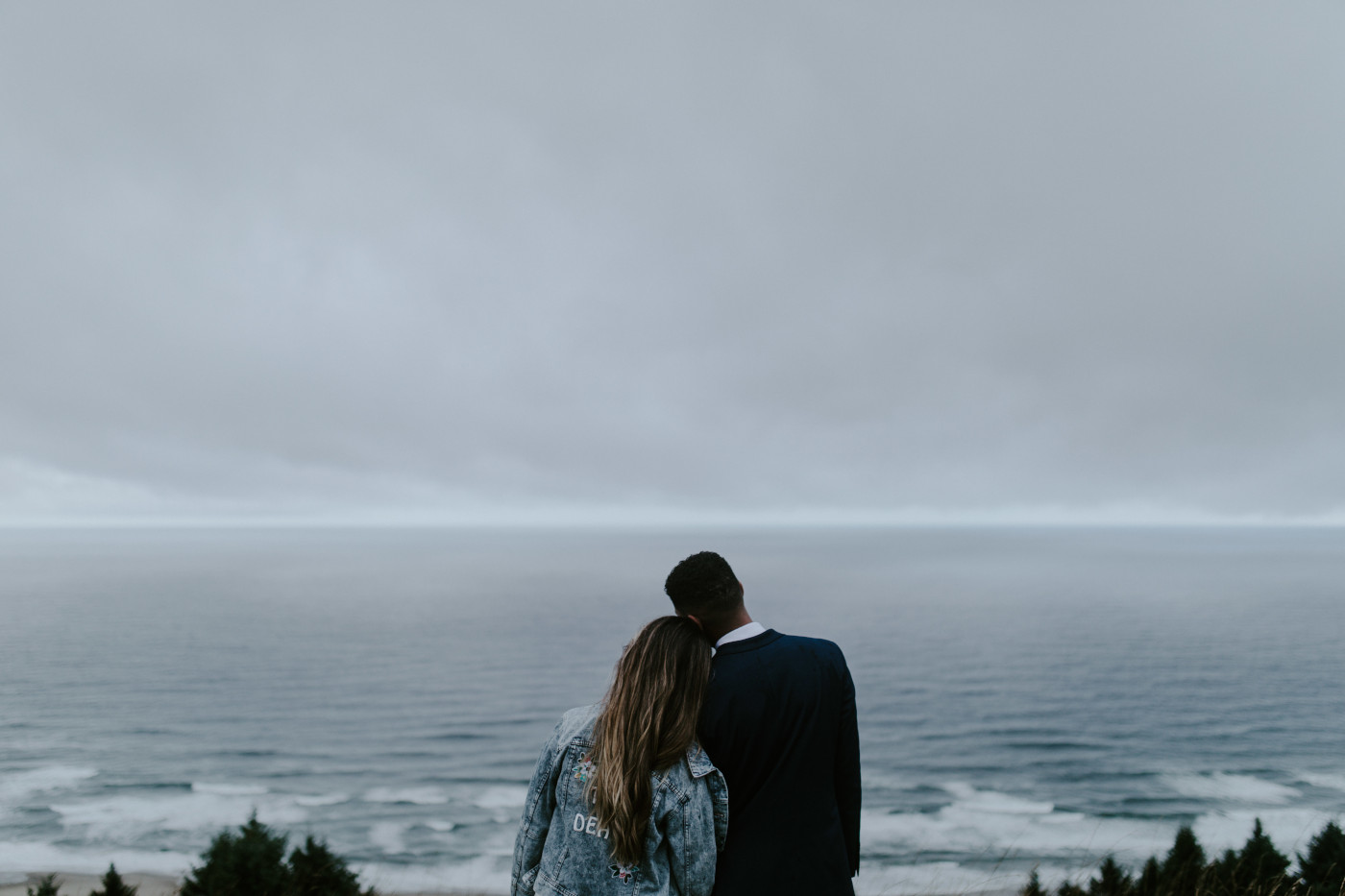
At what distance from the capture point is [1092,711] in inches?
1732

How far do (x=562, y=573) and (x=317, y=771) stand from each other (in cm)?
11940

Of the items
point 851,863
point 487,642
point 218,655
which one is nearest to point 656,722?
point 851,863

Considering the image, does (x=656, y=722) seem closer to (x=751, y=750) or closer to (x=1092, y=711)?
(x=751, y=750)

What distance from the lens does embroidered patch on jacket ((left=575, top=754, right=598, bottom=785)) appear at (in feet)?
11.7

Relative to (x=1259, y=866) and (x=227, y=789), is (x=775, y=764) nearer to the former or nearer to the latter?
(x=1259, y=866)

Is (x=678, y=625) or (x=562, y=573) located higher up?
(x=678, y=625)

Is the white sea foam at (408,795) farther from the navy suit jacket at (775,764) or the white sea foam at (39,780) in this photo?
the navy suit jacket at (775,764)

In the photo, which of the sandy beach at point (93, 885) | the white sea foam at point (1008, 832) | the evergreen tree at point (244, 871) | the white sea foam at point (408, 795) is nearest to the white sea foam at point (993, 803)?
the white sea foam at point (1008, 832)

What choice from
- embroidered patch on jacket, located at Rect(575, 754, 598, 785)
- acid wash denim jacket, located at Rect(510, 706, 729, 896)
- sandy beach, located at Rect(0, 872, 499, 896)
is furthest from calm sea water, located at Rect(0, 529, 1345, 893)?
embroidered patch on jacket, located at Rect(575, 754, 598, 785)

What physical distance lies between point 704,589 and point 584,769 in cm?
112

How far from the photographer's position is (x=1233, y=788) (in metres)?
32.0

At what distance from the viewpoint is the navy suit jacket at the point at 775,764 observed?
12.0 ft

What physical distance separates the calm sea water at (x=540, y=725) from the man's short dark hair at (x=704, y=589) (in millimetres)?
13155

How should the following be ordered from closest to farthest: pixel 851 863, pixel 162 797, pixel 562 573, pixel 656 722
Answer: pixel 656 722 < pixel 851 863 < pixel 162 797 < pixel 562 573
